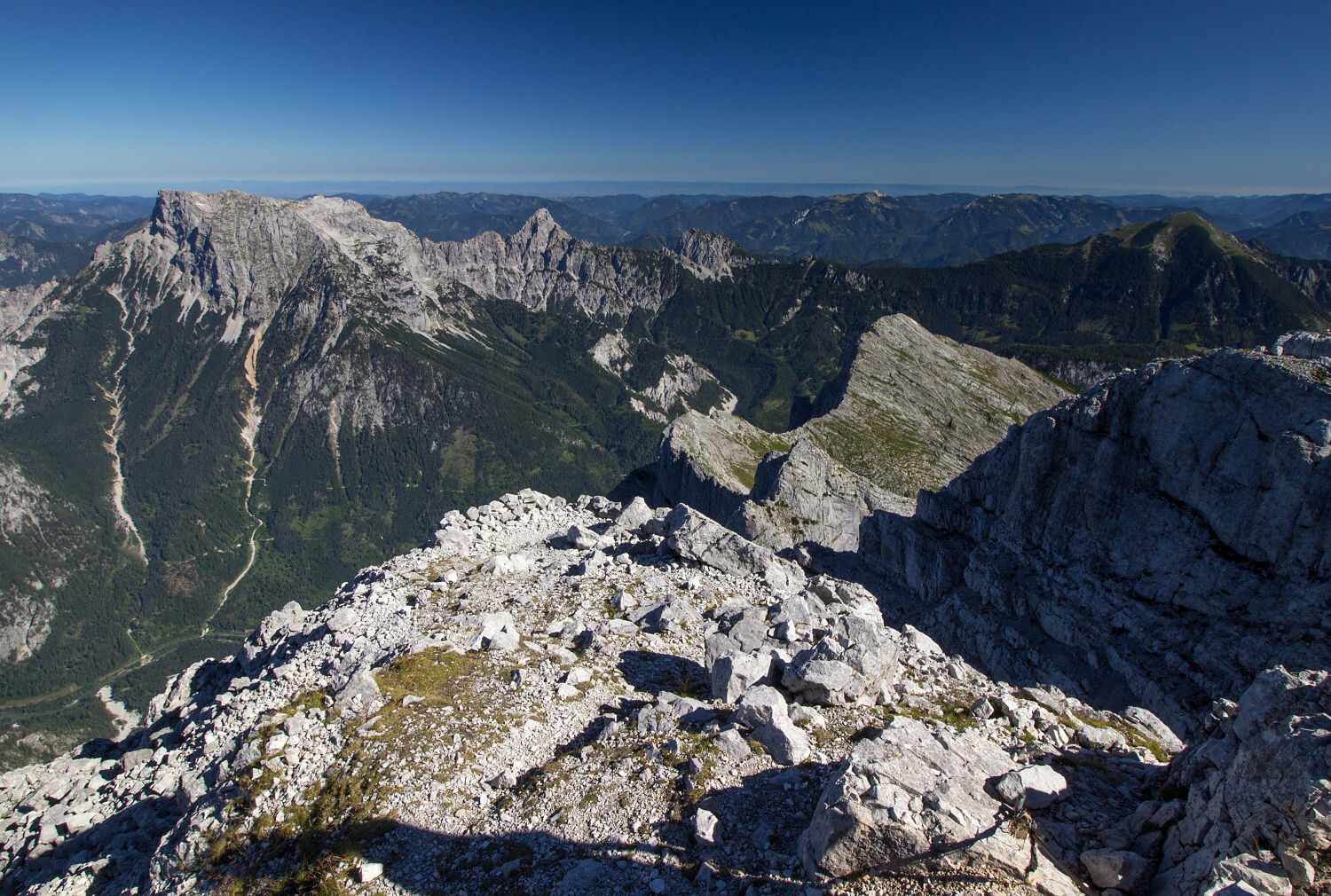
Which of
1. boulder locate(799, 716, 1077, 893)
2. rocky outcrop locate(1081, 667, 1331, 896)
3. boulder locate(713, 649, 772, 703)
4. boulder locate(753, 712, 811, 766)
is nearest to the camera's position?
→ rocky outcrop locate(1081, 667, 1331, 896)

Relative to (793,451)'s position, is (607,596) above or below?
above

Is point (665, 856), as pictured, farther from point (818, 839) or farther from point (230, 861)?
point (230, 861)

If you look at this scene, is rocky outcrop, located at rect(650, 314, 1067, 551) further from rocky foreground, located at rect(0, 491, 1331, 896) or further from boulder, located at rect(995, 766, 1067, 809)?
boulder, located at rect(995, 766, 1067, 809)

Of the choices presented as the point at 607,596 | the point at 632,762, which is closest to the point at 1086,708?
the point at 632,762

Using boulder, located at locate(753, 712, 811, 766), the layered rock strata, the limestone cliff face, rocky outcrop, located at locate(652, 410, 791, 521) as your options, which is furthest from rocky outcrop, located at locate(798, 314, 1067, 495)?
boulder, located at locate(753, 712, 811, 766)

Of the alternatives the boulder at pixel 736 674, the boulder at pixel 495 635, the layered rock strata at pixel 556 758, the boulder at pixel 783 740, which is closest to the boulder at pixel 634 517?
the layered rock strata at pixel 556 758

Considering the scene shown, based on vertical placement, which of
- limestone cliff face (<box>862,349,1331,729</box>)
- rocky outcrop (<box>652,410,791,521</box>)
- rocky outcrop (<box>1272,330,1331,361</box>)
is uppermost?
rocky outcrop (<box>1272,330,1331,361</box>)
